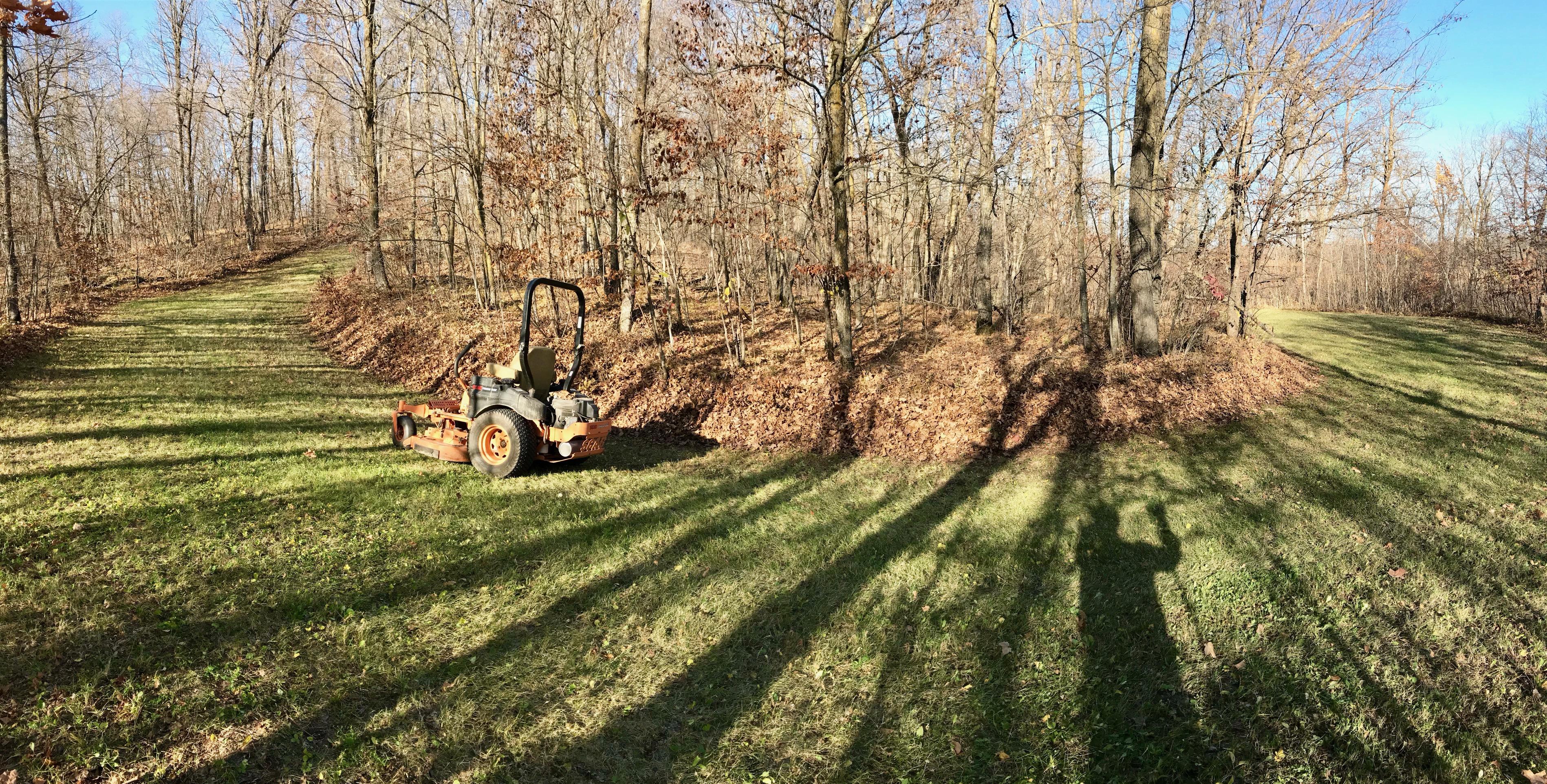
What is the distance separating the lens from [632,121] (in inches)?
504

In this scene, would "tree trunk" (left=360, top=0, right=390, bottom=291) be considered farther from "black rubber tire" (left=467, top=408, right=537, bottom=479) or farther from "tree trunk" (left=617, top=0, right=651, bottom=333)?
"black rubber tire" (left=467, top=408, right=537, bottom=479)

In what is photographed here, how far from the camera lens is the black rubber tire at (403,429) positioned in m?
7.94

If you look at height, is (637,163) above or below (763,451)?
above

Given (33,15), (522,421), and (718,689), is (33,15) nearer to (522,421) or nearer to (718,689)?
(522,421)

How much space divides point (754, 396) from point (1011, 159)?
7.99 meters

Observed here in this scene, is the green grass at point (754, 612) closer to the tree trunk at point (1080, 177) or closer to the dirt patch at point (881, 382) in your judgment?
the dirt patch at point (881, 382)

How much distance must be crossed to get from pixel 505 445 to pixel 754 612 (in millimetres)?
3775

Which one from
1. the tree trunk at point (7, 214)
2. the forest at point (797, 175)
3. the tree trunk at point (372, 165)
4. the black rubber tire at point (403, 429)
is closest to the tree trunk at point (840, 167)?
the forest at point (797, 175)

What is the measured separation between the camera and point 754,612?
16.7ft

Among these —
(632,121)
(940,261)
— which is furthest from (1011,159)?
(632,121)

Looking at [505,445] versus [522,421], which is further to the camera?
[505,445]

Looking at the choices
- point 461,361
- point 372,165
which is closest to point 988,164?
point 461,361

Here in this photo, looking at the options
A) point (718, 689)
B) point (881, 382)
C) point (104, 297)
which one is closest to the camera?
point (718, 689)

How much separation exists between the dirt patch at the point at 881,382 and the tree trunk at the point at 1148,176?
783 mm
